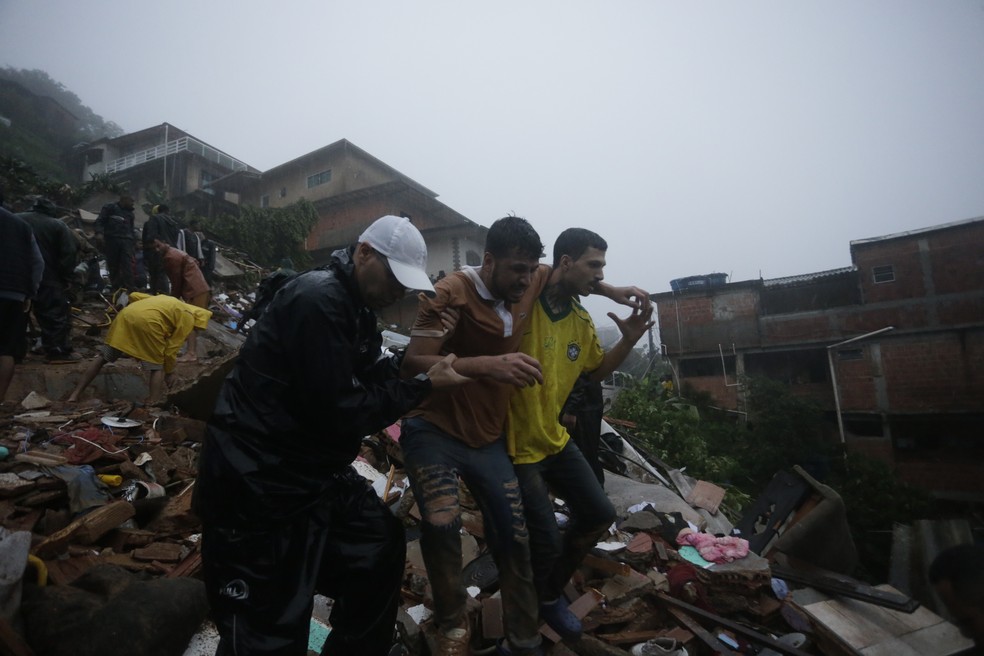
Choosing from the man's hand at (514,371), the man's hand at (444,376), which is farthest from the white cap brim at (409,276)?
the man's hand at (514,371)

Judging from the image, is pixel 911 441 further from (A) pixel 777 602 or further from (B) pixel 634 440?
(A) pixel 777 602

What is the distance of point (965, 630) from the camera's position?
200 cm

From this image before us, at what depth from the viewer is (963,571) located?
2020mm

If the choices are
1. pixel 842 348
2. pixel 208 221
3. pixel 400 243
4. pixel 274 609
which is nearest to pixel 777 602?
pixel 274 609

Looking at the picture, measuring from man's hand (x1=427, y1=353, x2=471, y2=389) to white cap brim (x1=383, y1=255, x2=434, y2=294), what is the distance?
1.15 ft

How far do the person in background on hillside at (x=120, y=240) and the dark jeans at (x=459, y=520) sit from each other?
834cm

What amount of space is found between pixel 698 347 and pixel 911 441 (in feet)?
28.4

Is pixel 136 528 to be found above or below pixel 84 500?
below

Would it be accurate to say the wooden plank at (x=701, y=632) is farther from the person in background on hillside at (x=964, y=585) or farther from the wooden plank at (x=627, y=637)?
the person in background on hillside at (x=964, y=585)

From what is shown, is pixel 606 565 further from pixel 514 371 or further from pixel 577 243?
pixel 577 243

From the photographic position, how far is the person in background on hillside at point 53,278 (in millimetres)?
5488

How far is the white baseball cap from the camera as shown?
1.75 m

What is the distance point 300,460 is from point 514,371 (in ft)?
3.01

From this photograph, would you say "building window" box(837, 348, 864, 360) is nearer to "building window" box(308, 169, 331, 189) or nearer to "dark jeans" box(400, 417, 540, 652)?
"dark jeans" box(400, 417, 540, 652)
